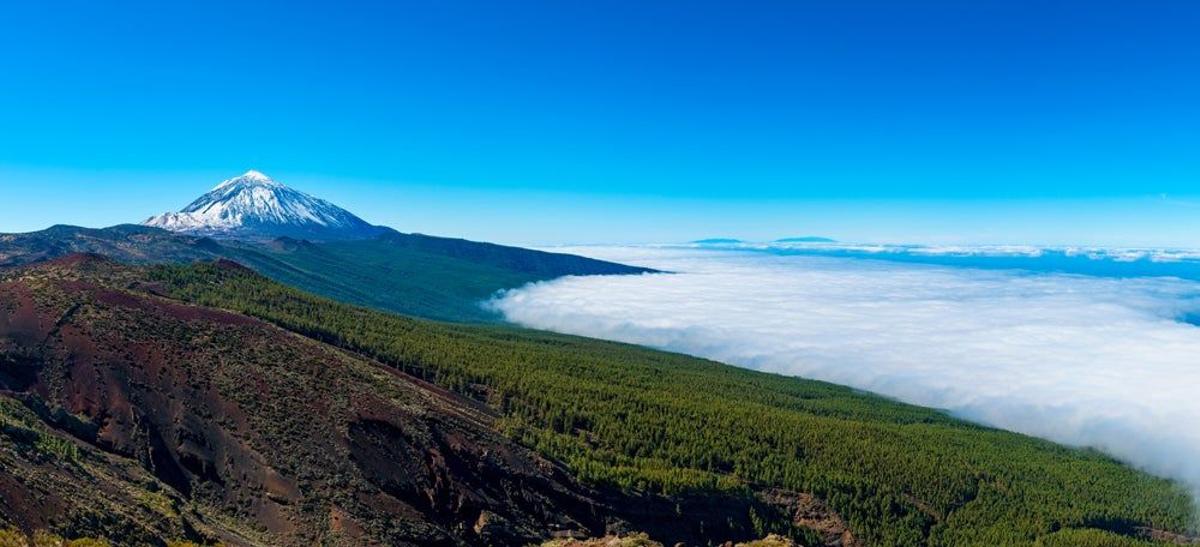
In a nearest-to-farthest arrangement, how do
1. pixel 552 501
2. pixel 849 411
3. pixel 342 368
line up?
pixel 552 501 → pixel 342 368 → pixel 849 411

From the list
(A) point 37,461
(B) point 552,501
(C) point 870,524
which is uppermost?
(A) point 37,461

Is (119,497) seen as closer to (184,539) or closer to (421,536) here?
(184,539)

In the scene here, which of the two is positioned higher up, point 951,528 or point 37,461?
point 37,461

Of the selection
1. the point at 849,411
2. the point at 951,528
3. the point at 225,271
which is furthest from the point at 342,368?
the point at 849,411

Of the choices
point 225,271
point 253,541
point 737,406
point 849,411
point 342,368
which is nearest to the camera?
point 253,541

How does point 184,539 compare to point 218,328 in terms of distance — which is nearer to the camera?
point 184,539

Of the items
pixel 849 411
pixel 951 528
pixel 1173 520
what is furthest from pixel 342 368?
pixel 1173 520

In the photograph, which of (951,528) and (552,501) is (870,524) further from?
(552,501)
